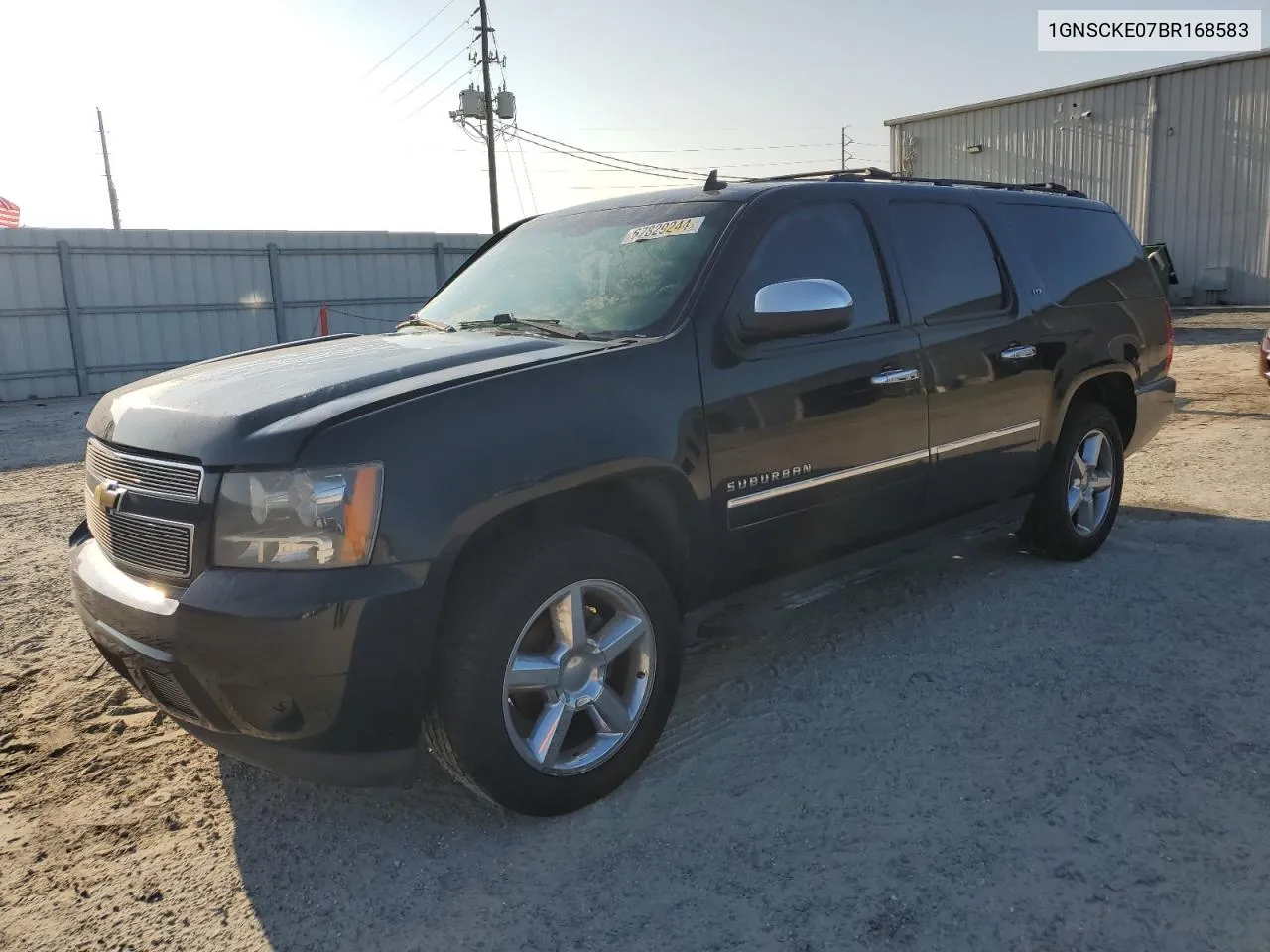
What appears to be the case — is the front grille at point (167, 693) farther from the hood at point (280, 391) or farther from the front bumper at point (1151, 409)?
the front bumper at point (1151, 409)

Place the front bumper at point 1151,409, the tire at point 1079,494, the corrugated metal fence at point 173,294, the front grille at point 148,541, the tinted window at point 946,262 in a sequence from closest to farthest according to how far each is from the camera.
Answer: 1. the front grille at point 148,541
2. the tinted window at point 946,262
3. the tire at point 1079,494
4. the front bumper at point 1151,409
5. the corrugated metal fence at point 173,294

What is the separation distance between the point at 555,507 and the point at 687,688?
3.90 feet

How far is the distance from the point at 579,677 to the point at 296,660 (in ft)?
2.73

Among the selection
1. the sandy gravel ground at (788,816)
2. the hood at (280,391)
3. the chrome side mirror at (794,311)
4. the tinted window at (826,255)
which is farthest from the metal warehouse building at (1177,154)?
the hood at (280,391)

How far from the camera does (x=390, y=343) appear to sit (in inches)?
131

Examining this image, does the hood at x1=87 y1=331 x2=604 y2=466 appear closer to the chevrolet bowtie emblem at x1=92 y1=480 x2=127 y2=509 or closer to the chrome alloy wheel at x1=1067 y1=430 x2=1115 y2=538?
the chevrolet bowtie emblem at x1=92 y1=480 x2=127 y2=509

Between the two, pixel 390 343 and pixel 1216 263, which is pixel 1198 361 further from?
pixel 390 343

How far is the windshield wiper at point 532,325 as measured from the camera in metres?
3.15

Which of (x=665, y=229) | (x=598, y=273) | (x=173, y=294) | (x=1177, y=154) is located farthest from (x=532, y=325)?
(x=1177, y=154)

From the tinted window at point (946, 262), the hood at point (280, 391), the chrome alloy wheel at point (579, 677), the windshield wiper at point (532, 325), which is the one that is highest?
the tinted window at point (946, 262)

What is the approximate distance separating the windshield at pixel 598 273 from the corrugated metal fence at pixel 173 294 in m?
14.7

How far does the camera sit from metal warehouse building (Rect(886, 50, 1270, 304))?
21234 millimetres

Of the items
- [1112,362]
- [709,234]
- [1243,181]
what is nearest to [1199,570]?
[1112,362]

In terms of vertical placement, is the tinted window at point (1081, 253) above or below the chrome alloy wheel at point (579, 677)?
above
